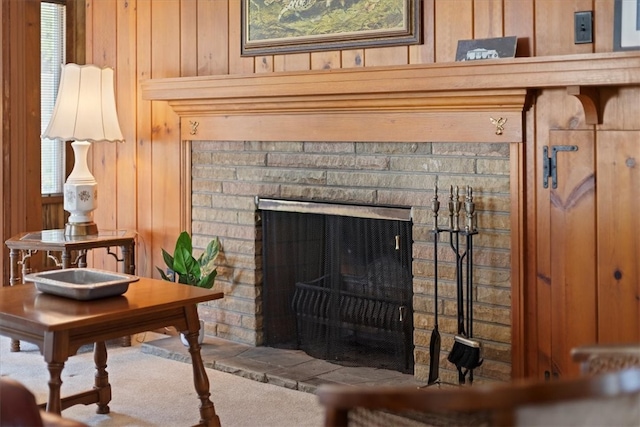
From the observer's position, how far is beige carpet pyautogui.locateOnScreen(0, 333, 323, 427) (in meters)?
3.46

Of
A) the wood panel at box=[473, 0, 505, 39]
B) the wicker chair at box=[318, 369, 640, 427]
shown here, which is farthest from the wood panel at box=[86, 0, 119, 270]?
the wicker chair at box=[318, 369, 640, 427]

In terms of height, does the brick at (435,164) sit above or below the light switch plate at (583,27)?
below

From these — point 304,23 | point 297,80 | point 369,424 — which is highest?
point 304,23

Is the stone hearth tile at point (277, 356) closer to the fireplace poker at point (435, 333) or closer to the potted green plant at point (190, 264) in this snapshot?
the potted green plant at point (190, 264)

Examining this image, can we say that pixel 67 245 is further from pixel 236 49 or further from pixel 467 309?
pixel 467 309

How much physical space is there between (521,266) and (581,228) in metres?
0.28

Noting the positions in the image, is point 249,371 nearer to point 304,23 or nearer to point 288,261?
point 288,261

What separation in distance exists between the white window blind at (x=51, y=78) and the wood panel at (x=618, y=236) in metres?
3.79

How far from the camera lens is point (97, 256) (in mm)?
5125

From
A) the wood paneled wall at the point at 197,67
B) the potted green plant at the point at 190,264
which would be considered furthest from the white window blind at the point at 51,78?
the potted green plant at the point at 190,264

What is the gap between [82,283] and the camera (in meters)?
3.20

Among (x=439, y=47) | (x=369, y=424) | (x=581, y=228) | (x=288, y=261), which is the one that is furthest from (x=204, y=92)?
(x=369, y=424)

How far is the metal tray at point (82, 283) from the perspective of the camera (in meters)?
2.95

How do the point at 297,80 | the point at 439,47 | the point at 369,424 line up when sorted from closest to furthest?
the point at 369,424, the point at 439,47, the point at 297,80
